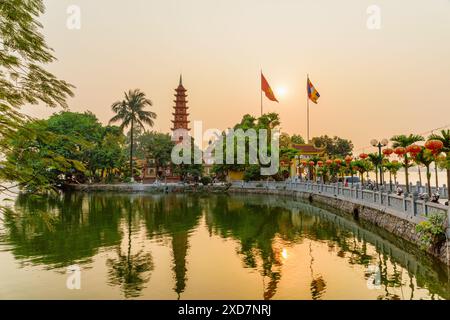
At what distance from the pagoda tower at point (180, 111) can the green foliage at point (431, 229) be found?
201 ft

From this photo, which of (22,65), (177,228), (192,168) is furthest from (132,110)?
(22,65)

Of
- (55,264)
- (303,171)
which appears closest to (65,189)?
(303,171)

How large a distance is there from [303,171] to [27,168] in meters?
56.7

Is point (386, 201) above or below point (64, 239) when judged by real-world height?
above

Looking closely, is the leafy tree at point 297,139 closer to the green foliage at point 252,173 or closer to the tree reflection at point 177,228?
the green foliage at point 252,173

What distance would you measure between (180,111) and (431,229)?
6390cm

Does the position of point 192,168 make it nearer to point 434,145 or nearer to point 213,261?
point 213,261

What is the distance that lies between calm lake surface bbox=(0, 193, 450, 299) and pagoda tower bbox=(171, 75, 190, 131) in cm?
4945

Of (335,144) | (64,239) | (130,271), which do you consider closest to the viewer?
Result: (130,271)

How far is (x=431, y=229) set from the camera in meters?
11.8

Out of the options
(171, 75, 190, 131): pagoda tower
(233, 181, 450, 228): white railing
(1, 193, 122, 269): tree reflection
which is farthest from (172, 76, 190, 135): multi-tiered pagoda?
(1, 193, 122, 269): tree reflection

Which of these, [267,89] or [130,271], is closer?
[130,271]

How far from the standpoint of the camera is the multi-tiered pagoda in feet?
234

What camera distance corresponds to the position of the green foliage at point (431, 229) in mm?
11458
